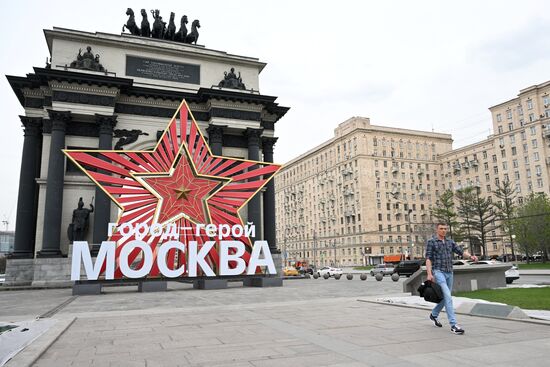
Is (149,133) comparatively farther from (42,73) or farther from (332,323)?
(332,323)

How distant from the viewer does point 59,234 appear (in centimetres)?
3006

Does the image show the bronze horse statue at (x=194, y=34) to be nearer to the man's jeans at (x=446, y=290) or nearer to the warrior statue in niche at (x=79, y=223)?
the warrior statue in niche at (x=79, y=223)

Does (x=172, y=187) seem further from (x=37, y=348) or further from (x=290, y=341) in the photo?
(x=290, y=341)

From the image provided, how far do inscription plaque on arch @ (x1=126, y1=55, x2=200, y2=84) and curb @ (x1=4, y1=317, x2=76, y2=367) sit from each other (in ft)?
101

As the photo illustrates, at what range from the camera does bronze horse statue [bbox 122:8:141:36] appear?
3916 centimetres

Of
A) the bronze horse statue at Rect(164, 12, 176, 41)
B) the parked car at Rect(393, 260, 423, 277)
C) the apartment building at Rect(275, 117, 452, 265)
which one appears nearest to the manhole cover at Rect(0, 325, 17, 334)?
the bronze horse statue at Rect(164, 12, 176, 41)

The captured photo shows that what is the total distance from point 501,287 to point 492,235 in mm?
81394

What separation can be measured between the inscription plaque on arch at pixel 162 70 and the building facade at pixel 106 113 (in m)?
0.09

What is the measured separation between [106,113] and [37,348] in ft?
93.6

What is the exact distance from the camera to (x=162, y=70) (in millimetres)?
38000

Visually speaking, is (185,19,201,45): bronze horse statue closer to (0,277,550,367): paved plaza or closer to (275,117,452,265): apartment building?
(0,277,550,367): paved plaza

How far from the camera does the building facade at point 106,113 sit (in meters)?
31.2

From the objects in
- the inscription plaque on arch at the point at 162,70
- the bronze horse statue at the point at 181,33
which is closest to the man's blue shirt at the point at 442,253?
the inscription plaque on arch at the point at 162,70

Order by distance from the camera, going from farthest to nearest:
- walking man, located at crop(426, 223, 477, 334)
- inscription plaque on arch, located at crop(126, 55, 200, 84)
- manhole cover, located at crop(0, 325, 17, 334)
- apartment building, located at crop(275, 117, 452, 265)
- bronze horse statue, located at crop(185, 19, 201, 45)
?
1. apartment building, located at crop(275, 117, 452, 265)
2. bronze horse statue, located at crop(185, 19, 201, 45)
3. inscription plaque on arch, located at crop(126, 55, 200, 84)
4. manhole cover, located at crop(0, 325, 17, 334)
5. walking man, located at crop(426, 223, 477, 334)
